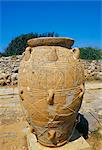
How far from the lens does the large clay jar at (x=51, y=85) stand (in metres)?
3.43

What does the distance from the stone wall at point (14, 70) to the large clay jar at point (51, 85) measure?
619 cm

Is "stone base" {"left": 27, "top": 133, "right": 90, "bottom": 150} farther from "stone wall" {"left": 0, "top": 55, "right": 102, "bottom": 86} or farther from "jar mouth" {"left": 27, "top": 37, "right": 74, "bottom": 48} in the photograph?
"stone wall" {"left": 0, "top": 55, "right": 102, "bottom": 86}

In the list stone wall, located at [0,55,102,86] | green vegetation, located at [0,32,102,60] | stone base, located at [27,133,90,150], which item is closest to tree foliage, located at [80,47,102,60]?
green vegetation, located at [0,32,102,60]

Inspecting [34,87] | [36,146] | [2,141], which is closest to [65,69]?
[34,87]

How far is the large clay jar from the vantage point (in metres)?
3.43

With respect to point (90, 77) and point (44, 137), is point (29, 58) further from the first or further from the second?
point (90, 77)

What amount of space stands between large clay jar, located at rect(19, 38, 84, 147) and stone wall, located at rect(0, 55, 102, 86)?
6188mm

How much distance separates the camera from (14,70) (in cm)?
1029

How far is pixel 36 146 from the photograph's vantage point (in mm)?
3996

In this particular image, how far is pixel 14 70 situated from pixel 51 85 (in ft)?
23.2

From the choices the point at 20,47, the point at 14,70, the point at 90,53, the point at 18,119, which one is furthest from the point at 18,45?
the point at 18,119

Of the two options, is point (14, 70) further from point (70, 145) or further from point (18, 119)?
point (70, 145)

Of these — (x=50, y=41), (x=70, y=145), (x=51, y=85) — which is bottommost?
(x=70, y=145)

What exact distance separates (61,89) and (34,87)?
1.33 feet
